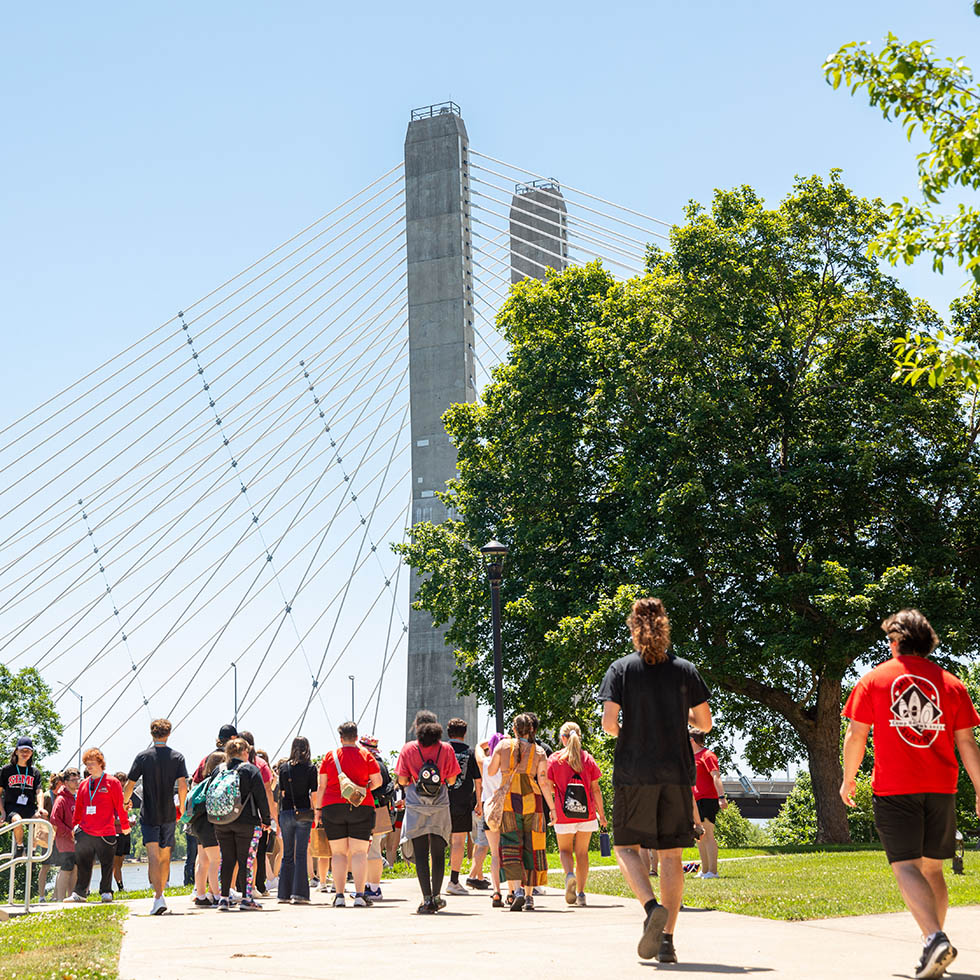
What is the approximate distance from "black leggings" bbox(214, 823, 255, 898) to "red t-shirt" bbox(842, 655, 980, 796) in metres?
6.72

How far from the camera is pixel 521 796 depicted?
34.8 feet

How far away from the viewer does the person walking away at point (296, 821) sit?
12398 millimetres

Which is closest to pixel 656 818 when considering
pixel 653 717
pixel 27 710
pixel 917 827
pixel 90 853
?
pixel 653 717

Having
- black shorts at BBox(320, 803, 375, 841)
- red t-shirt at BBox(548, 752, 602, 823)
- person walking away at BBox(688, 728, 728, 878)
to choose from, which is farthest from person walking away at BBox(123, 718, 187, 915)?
person walking away at BBox(688, 728, 728, 878)

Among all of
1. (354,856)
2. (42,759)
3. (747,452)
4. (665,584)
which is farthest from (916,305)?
(42,759)

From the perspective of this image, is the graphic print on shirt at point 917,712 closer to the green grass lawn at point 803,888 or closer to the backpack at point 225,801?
the green grass lawn at point 803,888

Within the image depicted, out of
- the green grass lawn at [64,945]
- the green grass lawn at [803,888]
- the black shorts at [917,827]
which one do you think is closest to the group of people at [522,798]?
the black shorts at [917,827]

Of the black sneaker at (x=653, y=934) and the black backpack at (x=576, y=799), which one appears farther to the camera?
the black backpack at (x=576, y=799)

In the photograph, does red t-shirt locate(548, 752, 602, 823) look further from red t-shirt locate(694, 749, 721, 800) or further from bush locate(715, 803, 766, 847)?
bush locate(715, 803, 766, 847)

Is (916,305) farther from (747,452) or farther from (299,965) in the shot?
(299,965)

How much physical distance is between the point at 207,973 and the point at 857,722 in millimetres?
3371

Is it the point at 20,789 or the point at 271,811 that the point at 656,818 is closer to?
the point at 271,811

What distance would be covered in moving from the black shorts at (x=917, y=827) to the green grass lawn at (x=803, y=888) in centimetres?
261

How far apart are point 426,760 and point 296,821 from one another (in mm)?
2593
